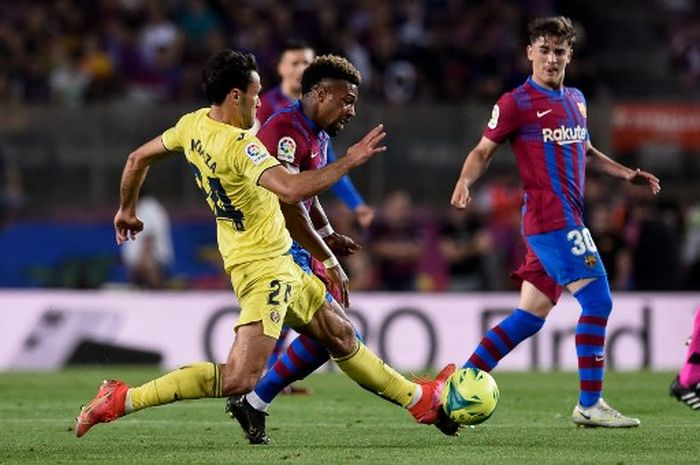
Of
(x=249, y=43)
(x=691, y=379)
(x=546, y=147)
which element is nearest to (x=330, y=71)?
(x=546, y=147)

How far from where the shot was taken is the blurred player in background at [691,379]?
994 centimetres

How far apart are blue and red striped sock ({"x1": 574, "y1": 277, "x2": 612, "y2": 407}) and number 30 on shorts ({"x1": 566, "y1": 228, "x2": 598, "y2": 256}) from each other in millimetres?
187

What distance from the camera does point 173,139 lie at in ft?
27.8

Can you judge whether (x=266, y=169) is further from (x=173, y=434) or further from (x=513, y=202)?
(x=513, y=202)

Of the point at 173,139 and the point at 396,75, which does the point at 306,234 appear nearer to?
the point at 173,139

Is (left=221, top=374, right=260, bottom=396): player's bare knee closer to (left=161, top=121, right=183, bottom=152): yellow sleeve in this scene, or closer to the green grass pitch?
the green grass pitch

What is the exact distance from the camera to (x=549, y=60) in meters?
9.73

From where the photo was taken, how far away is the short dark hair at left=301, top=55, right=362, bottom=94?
350 inches

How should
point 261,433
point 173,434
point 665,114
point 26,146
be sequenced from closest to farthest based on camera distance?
point 261,433 < point 173,434 < point 26,146 < point 665,114

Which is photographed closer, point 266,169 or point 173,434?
point 266,169

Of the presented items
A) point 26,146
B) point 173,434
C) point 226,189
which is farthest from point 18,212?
point 226,189

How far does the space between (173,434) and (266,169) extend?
2.13 meters

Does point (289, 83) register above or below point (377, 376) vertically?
above

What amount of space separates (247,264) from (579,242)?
7.37ft
